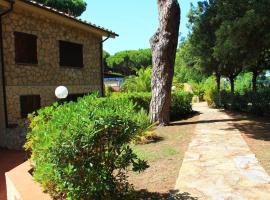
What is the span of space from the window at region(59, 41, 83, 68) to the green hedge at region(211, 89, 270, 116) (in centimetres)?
890

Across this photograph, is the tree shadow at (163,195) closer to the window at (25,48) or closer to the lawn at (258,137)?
the lawn at (258,137)

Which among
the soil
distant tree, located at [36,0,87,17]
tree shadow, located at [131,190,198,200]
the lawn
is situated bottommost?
tree shadow, located at [131,190,198,200]

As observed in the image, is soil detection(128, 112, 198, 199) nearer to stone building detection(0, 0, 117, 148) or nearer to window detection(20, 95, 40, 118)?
stone building detection(0, 0, 117, 148)

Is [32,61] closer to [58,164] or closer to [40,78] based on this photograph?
[40,78]

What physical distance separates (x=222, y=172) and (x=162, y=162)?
1.42 metres

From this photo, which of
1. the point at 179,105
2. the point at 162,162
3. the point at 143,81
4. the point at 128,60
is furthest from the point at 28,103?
the point at 128,60

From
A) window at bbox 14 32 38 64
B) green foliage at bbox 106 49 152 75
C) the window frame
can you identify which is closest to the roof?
the window frame

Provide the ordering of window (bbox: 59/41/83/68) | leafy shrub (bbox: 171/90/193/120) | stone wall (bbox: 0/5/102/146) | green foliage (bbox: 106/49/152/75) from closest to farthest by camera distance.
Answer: stone wall (bbox: 0/5/102/146)
window (bbox: 59/41/83/68)
leafy shrub (bbox: 171/90/193/120)
green foliage (bbox: 106/49/152/75)

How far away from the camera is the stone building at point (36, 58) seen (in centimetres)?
1263

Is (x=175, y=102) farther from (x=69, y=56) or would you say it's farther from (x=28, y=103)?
(x=28, y=103)

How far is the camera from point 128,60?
5606 cm

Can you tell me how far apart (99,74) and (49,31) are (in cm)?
449

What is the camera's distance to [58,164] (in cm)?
390

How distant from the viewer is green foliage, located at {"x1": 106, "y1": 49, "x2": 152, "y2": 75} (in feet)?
177
